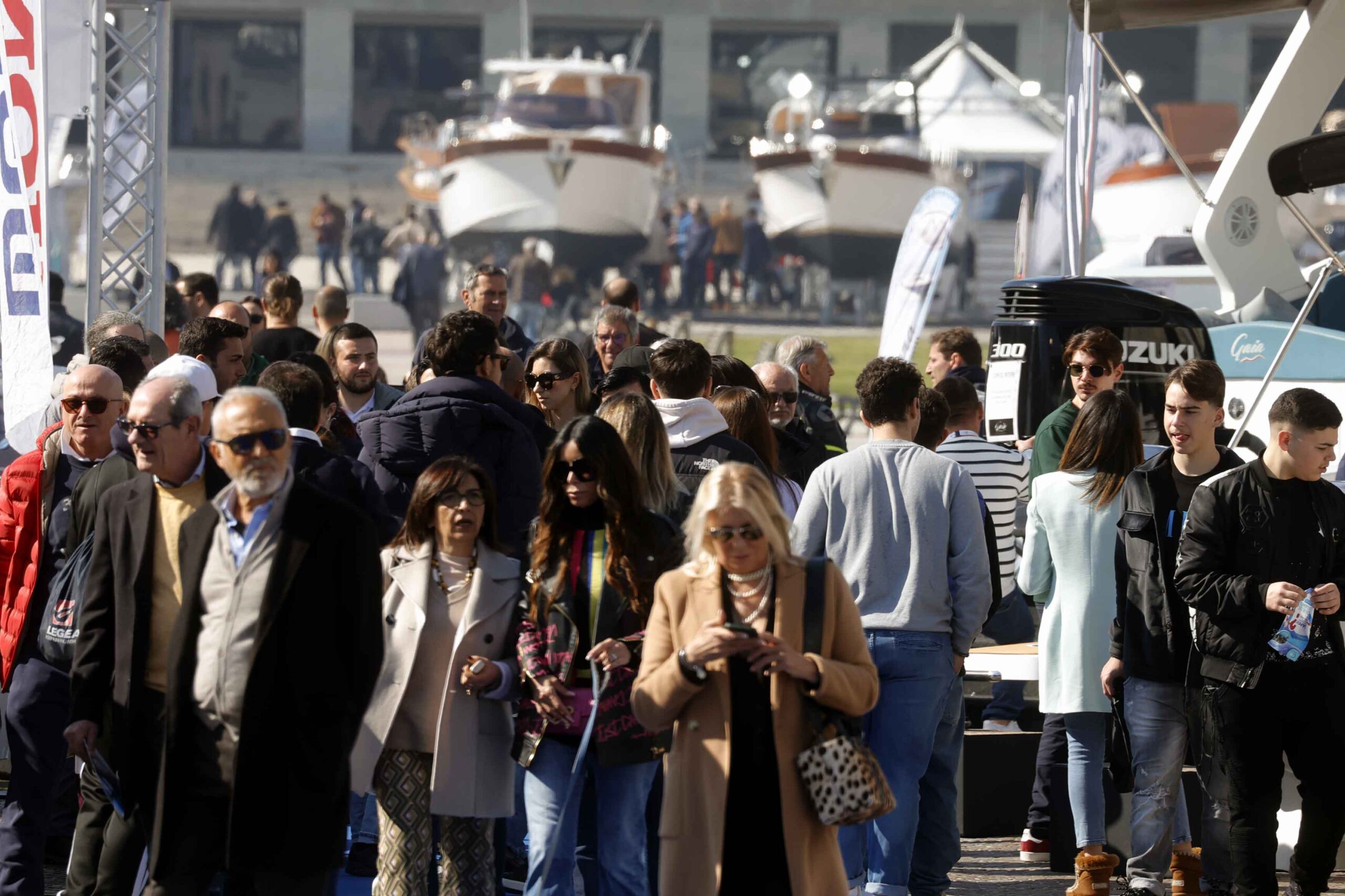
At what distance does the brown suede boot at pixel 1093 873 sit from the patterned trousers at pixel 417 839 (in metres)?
2.16

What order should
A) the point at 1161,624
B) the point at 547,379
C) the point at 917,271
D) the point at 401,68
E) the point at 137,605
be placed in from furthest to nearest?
the point at 401,68 < the point at 917,271 < the point at 547,379 < the point at 1161,624 < the point at 137,605

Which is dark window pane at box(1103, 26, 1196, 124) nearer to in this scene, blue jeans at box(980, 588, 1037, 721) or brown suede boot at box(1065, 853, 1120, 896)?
blue jeans at box(980, 588, 1037, 721)

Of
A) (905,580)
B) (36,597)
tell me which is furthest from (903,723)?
(36,597)

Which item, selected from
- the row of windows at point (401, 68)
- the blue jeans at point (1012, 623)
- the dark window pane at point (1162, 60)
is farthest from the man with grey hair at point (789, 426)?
the dark window pane at point (1162, 60)

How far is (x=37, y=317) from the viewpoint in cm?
820

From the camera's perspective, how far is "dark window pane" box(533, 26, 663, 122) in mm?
46312

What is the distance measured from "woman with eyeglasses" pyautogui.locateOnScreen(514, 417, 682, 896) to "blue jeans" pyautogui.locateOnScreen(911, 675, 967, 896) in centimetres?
129

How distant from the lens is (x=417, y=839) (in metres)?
5.16

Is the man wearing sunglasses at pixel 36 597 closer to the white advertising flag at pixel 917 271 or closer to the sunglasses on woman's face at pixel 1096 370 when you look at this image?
the sunglasses on woman's face at pixel 1096 370

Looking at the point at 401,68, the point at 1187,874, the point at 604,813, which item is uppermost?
the point at 401,68

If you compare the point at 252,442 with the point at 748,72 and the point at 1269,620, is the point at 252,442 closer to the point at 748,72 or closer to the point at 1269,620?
the point at 1269,620

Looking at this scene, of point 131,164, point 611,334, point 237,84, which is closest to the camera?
point 611,334

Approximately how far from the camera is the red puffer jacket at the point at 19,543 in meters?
5.65

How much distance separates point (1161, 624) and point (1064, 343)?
13.0 feet
